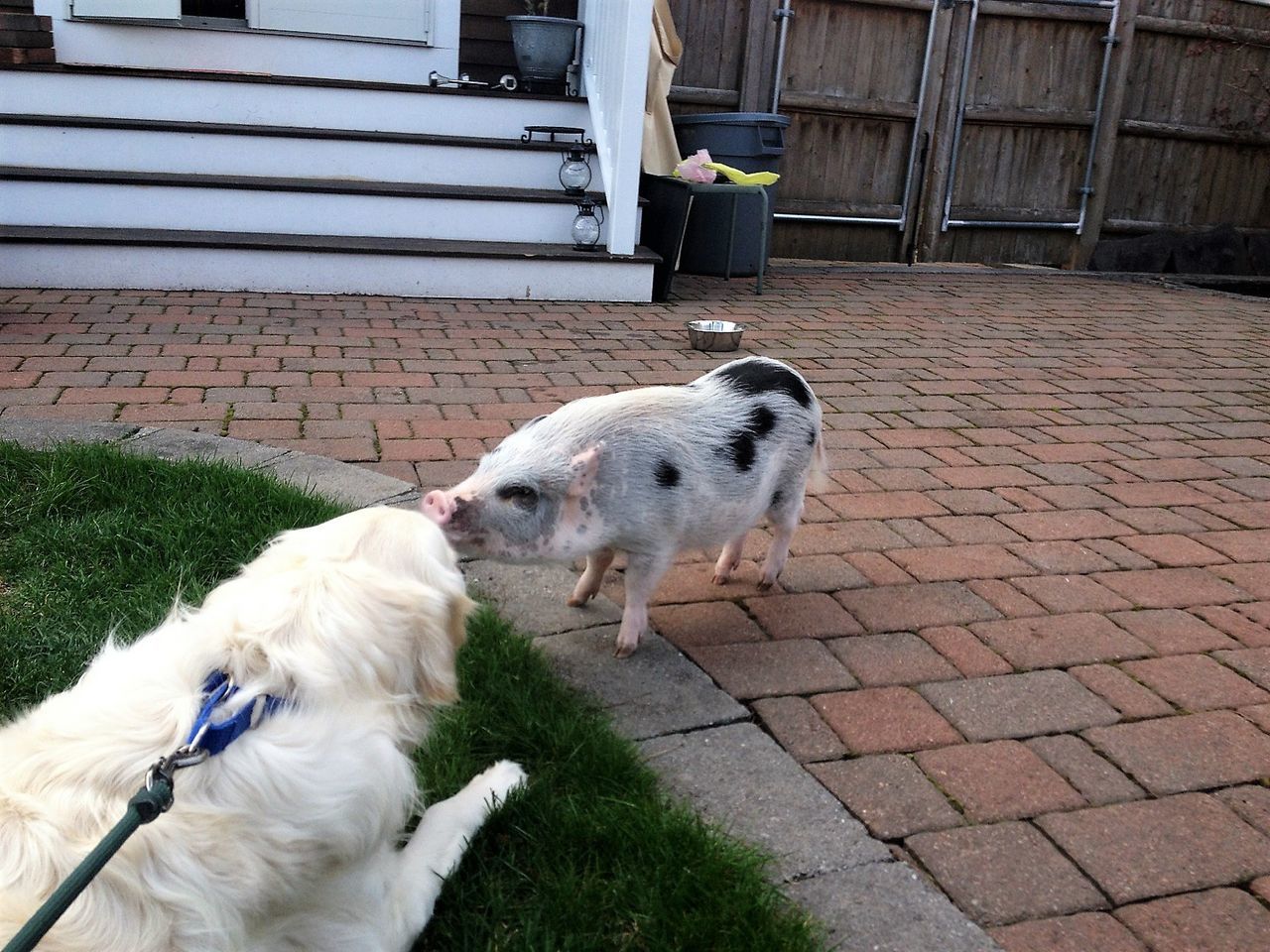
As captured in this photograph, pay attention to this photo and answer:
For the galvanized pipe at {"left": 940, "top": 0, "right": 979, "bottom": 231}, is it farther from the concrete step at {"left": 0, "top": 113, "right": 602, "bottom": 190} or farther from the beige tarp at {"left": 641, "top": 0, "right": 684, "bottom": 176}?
the concrete step at {"left": 0, "top": 113, "right": 602, "bottom": 190}

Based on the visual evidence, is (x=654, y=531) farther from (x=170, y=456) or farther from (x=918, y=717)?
Answer: (x=170, y=456)

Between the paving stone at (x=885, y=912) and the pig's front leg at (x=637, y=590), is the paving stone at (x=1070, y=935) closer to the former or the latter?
the paving stone at (x=885, y=912)

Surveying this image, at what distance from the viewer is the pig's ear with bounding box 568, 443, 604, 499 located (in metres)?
2.61

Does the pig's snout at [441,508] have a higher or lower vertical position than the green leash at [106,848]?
lower

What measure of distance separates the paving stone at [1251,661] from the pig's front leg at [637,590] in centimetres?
156

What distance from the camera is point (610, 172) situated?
292 inches

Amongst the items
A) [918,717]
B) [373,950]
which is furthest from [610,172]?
[373,950]

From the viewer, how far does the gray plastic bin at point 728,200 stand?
8125 mm

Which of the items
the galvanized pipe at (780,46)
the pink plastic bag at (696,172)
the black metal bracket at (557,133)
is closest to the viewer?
the black metal bracket at (557,133)

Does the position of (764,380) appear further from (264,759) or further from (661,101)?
(661,101)

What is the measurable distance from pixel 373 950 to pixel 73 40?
8029mm

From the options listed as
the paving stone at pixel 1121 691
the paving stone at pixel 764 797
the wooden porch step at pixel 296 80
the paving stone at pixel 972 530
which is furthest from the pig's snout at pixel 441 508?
the wooden porch step at pixel 296 80

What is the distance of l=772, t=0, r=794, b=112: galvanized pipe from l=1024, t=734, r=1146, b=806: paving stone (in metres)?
8.11

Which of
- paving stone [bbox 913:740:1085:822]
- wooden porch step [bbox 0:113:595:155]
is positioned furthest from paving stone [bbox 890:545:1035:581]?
wooden porch step [bbox 0:113:595:155]
